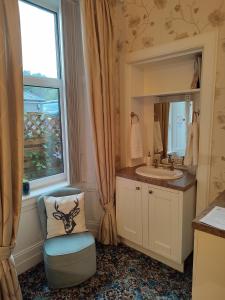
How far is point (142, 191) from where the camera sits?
2.10 meters

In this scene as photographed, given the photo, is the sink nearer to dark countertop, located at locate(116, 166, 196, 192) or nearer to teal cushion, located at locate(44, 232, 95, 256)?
dark countertop, located at locate(116, 166, 196, 192)

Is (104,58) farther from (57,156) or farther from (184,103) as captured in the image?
(57,156)

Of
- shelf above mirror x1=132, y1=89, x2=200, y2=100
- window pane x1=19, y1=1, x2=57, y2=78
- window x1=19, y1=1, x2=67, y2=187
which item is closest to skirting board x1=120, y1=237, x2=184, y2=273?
window x1=19, y1=1, x2=67, y2=187

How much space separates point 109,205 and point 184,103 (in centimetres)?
140

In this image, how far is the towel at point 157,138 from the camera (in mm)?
2566

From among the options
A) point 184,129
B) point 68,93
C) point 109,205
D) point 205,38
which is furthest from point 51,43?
point 109,205

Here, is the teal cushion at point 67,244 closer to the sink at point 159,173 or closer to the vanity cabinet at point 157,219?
the vanity cabinet at point 157,219

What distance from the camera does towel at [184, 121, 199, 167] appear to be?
202 cm

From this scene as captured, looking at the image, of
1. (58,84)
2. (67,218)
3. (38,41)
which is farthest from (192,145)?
(38,41)

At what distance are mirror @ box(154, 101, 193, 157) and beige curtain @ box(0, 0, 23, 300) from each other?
5.23 ft

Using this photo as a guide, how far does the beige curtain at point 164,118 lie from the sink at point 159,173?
25 centimetres

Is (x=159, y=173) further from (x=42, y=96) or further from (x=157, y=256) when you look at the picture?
(x=42, y=96)

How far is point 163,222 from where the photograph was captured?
1.99m

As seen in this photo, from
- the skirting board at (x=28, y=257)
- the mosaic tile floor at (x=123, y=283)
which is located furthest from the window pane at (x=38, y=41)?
the mosaic tile floor at (x=123, y=283)
